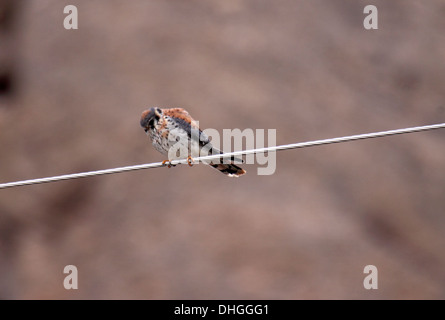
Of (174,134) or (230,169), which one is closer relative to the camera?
(174,134)

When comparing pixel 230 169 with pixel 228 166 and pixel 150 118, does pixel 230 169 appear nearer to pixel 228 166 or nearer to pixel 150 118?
pixel 228 166

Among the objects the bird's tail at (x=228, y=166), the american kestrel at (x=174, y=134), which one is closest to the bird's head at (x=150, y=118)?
the american kestrel at (x=174, y=134)

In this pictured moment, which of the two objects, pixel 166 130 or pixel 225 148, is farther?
pixel 225 148

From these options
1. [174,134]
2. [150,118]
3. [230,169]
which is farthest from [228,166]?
[150,118]

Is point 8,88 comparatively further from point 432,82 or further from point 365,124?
point 432,82

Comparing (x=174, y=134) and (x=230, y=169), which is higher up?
(x=174, y=134)

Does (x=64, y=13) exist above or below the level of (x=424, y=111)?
above

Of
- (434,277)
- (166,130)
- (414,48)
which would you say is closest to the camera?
(166,130)

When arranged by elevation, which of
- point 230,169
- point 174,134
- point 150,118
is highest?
point 150,118

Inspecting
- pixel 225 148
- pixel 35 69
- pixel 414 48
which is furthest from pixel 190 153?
pixel 414 48
